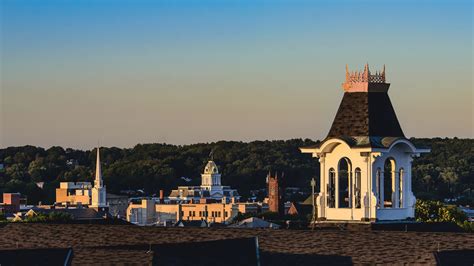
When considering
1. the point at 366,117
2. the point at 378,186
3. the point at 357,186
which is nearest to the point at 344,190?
the point at 357,186

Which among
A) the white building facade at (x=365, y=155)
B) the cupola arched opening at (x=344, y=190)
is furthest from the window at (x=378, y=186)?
the cupola arched opening at (x=344, y=190)

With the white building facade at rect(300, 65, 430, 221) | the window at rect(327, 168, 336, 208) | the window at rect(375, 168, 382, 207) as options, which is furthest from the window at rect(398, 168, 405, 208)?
the window at rect(327, 168, 336, 208)

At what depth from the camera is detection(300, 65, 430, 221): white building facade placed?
50062mm

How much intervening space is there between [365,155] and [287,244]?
5.97 meters

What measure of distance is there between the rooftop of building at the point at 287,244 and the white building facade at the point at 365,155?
4883 mm

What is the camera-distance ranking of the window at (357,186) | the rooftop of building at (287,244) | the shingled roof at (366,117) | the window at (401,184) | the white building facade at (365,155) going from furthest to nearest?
the window at (401,184)
the shingled roof at (366,117)
the window at (357,186)
the white building facade at (365,155)
the rooftop of building at (287,244)

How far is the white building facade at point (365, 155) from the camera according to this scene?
164ft

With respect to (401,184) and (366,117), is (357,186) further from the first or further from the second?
(366,117)

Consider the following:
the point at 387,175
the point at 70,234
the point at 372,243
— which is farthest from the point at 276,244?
the point at 387,175

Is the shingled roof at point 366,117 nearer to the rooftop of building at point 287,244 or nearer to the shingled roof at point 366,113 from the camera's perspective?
the shingled roof at point 366,113

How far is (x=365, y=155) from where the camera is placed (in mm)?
49875

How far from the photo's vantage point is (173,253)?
42500 millimetres

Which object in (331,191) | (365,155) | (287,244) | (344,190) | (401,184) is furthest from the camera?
(344,190)

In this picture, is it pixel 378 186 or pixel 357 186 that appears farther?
pixel 357 186
